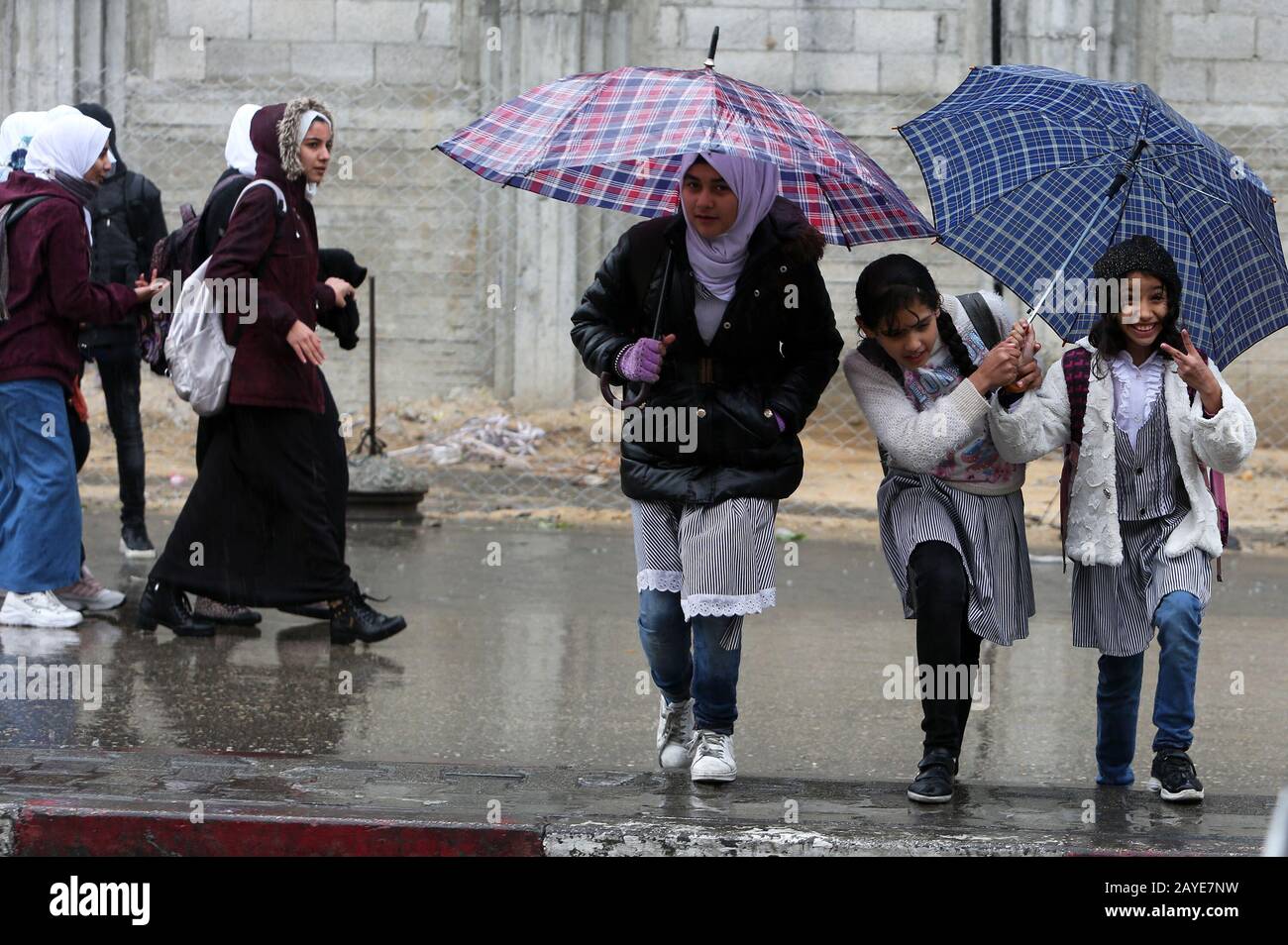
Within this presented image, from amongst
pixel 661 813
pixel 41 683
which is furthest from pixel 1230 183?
pixel 41 683

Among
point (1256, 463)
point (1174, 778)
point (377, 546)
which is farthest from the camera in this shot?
point (1256, 463)

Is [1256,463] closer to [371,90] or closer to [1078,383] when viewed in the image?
[371,90]

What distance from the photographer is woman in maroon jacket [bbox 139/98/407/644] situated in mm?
6418

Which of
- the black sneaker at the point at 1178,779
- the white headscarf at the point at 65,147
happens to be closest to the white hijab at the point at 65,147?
the white headscarf at the point at 65,147

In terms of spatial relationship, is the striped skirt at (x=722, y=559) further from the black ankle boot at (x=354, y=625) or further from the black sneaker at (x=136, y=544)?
the black sneaker at (x=136, y=544)

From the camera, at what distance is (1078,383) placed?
470 cm

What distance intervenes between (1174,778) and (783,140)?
1907 mm

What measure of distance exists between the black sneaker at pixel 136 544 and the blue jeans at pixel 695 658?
431cm

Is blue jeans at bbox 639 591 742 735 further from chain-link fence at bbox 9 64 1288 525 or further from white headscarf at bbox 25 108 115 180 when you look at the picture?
chain-link fence at bbox 9 64 1288 525

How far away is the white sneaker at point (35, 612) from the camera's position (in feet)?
22.7

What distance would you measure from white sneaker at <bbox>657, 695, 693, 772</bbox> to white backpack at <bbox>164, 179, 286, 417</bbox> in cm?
235

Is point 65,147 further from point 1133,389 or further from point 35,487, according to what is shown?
point 1133,389
